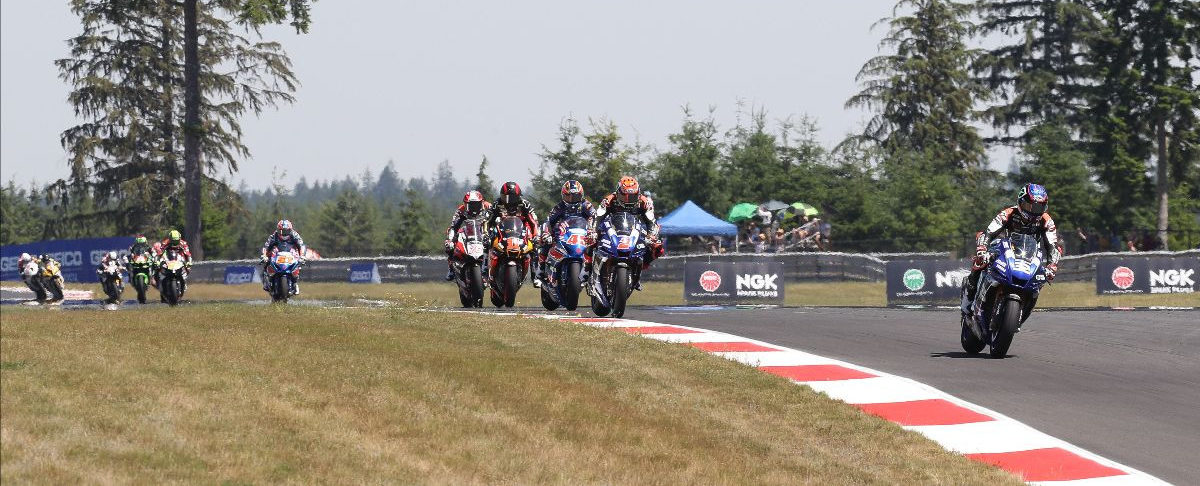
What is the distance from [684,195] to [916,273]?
3439cm

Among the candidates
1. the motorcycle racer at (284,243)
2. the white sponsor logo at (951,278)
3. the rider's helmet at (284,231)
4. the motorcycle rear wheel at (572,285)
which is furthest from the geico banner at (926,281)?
the rider's helmet at (284,231)

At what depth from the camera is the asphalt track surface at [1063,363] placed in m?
10.6

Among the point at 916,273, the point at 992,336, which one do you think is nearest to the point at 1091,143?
the point at 916,273

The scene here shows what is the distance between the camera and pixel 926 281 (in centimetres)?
2934

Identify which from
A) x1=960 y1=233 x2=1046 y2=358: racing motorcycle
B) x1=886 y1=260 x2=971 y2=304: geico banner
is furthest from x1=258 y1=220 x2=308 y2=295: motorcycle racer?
x1=960 y1=233 x2=1046 y2=358: racing motorcycle

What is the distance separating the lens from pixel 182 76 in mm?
64125

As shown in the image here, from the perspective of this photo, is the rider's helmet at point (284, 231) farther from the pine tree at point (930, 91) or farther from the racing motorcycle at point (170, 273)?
the pine tree at point (930, 91)

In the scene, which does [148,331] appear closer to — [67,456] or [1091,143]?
[67,456]

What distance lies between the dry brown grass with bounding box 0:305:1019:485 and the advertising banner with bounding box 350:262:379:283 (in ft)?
111

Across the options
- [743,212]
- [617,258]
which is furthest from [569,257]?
[743,212]

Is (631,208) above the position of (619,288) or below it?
above

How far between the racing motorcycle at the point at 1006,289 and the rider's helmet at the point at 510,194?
840 cm

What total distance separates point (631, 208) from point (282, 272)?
9119 mm

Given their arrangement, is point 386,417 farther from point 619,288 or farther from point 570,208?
point 570,208
